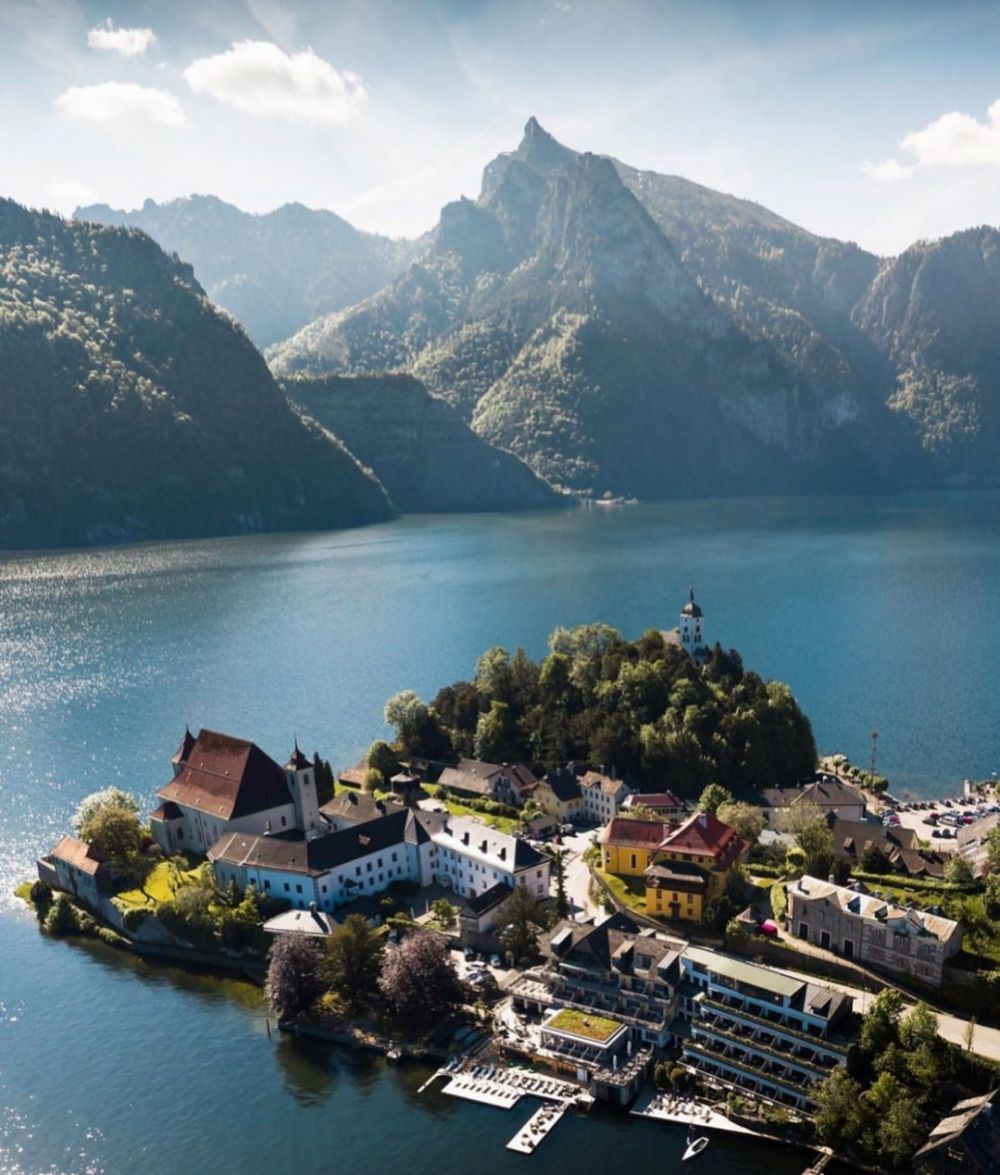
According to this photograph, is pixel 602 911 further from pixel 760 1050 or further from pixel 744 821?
pixel 760 1050

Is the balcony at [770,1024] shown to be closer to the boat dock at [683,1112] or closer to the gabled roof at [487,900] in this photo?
the boat dock at [683,1112]

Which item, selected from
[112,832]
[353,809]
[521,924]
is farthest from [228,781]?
[521,924]

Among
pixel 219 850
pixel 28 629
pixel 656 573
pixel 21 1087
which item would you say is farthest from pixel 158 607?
pixel 21 1087

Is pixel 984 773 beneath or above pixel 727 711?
beneath

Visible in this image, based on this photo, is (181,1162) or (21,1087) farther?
(21,1087)

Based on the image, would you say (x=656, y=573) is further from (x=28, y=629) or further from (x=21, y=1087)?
(x=21, y=1087)

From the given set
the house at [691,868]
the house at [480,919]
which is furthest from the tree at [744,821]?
the house at [480,919]

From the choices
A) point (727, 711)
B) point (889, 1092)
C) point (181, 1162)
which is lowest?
point (181, 1162)
